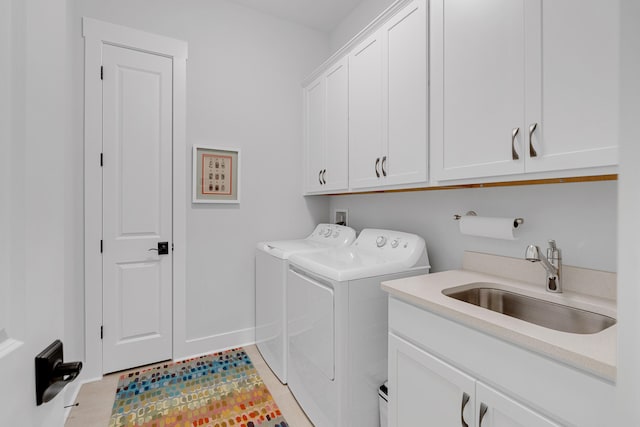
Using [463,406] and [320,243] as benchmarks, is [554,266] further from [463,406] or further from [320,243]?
[320,243]

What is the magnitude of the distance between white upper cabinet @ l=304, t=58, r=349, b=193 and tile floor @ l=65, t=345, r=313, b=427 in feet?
4.83

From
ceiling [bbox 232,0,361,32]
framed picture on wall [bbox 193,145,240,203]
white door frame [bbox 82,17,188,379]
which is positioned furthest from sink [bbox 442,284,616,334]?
ceiling [bbox 232,0,361,32]

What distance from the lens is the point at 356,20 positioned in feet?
8.48

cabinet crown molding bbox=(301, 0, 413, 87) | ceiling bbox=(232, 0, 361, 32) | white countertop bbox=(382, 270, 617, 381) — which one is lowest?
white countertop bbox=(382, 270, 617, 381)

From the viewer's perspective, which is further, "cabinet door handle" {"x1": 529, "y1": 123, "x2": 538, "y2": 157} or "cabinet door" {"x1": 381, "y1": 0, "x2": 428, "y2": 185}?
"cabinet door" {"x1": 381, "y1": 0, "x2": 428, "y2": 185}

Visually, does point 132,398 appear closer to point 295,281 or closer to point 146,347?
point 146,347

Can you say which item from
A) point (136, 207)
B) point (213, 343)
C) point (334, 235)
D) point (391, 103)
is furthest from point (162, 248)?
point (391, 103)

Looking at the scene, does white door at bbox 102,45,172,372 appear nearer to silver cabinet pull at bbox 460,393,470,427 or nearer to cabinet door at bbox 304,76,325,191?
cabinet door at bbox 304,76,325,191

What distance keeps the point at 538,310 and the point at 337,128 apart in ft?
5.48

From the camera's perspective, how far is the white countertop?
2.42 feet

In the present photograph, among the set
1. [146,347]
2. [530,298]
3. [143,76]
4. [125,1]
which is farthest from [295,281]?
[125,1]

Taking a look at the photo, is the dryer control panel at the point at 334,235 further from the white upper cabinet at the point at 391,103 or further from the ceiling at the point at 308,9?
the ceiling at the point at 308,9

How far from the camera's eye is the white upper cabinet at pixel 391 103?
1.54 m

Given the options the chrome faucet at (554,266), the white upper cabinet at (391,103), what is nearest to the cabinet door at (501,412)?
the chrome faucet at (554,266)
